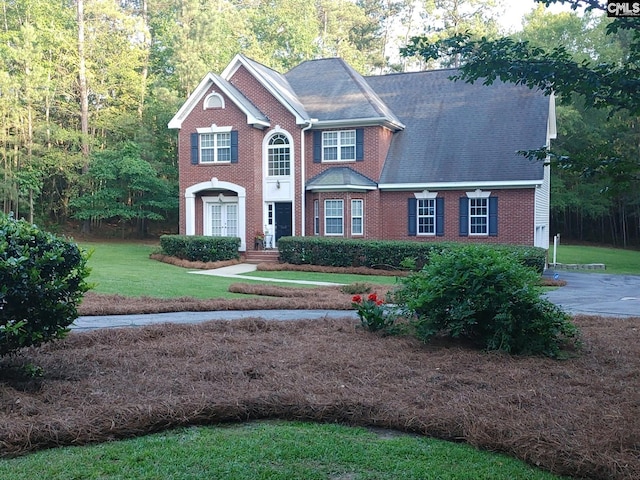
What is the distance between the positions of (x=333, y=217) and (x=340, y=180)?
60.9 inches

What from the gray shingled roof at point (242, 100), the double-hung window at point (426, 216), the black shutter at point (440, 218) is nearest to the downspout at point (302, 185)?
the gray shingled roof at point (242, 100)

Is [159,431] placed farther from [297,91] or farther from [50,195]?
[50,195]

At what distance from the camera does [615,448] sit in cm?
418

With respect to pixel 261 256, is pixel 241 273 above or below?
below

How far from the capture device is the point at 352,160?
2491 cm

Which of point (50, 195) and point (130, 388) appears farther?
point (50, 195)

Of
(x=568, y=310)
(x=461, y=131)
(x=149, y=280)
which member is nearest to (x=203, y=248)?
(x=149, y=280)

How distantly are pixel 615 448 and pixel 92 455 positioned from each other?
3592mm

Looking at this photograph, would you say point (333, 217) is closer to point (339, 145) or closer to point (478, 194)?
point (339, 145)

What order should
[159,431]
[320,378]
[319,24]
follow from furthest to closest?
[319,24] < [320,378] < [159,431]

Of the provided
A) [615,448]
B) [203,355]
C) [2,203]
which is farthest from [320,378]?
[2,203]

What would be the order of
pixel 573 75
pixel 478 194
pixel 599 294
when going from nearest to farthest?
pixel 573 75
pixel 599 294
pixel 478 194

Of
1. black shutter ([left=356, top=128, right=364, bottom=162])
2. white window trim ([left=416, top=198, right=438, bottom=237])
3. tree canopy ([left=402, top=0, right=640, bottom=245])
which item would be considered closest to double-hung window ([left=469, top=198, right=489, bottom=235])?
white window trim ([left=416, top=198, right=438, bottom=237])

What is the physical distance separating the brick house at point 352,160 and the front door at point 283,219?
5 centimetres
